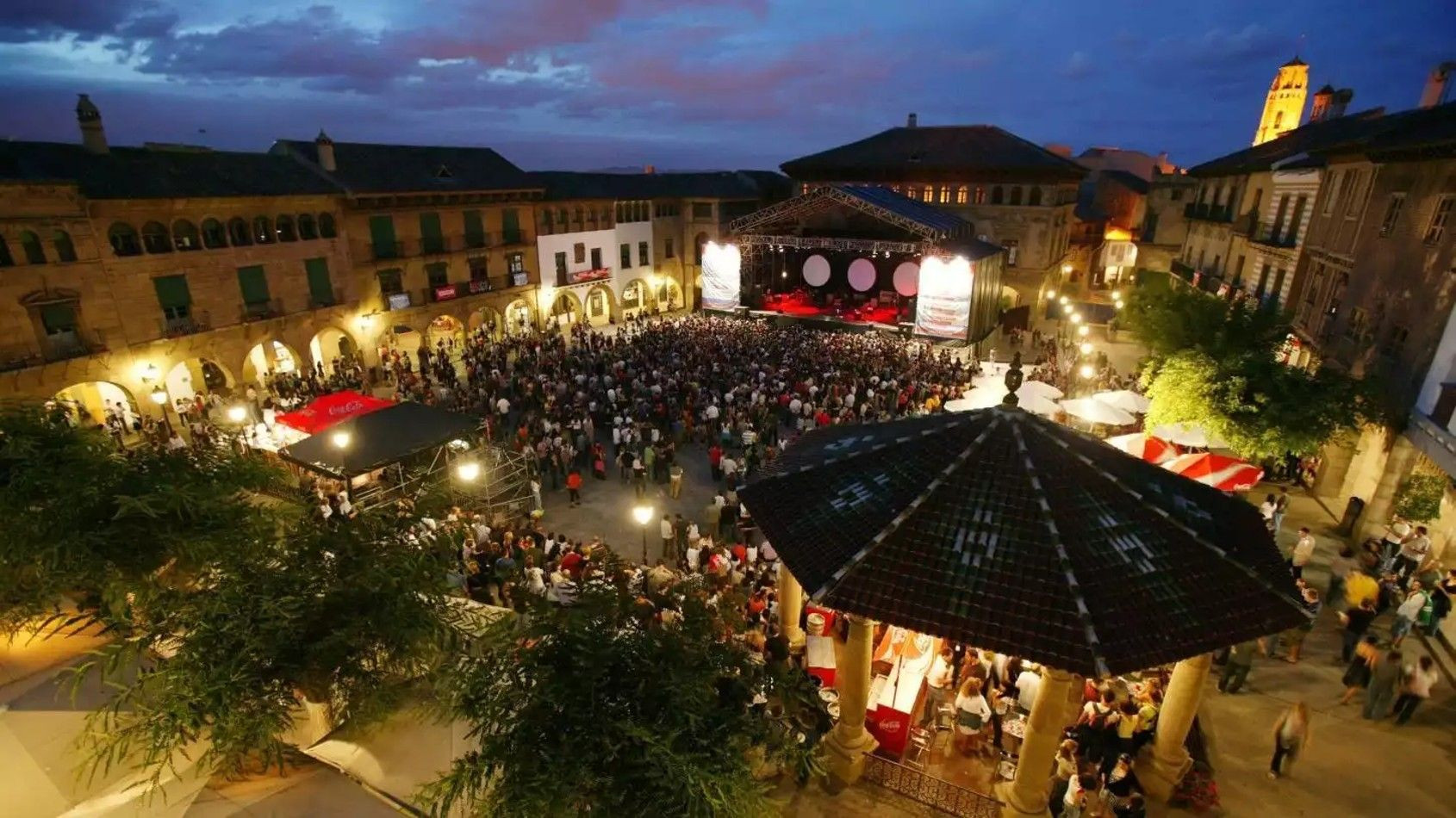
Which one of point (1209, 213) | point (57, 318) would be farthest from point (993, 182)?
point (57, 318)

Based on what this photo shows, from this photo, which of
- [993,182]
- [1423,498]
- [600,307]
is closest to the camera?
[1423,498]

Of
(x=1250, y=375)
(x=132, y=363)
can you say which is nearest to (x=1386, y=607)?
(x=1250, y=375)

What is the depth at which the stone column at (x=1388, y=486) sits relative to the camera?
13.6 m

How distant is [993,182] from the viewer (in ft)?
117

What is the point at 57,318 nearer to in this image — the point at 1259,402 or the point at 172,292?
the point at 172,292

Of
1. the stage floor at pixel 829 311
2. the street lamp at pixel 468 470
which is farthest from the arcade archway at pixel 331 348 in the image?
the stage floor at pixel 829 311

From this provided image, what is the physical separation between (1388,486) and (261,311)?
33.7m

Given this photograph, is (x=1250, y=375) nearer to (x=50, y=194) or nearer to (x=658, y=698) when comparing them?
(x=658, y=698)

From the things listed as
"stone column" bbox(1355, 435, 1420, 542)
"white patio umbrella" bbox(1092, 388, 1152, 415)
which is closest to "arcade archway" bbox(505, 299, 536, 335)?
"white patio umbrella" bbox(1092, 388, 1152, 415)

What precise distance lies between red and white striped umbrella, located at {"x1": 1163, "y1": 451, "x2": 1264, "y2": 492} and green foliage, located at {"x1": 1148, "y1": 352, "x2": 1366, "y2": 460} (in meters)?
0.51

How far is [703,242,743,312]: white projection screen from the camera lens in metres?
33.2

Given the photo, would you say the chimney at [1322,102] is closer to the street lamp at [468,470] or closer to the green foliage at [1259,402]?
the green foliage at [1259,402]

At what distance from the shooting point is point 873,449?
838 cm

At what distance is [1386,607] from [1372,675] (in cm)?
365
